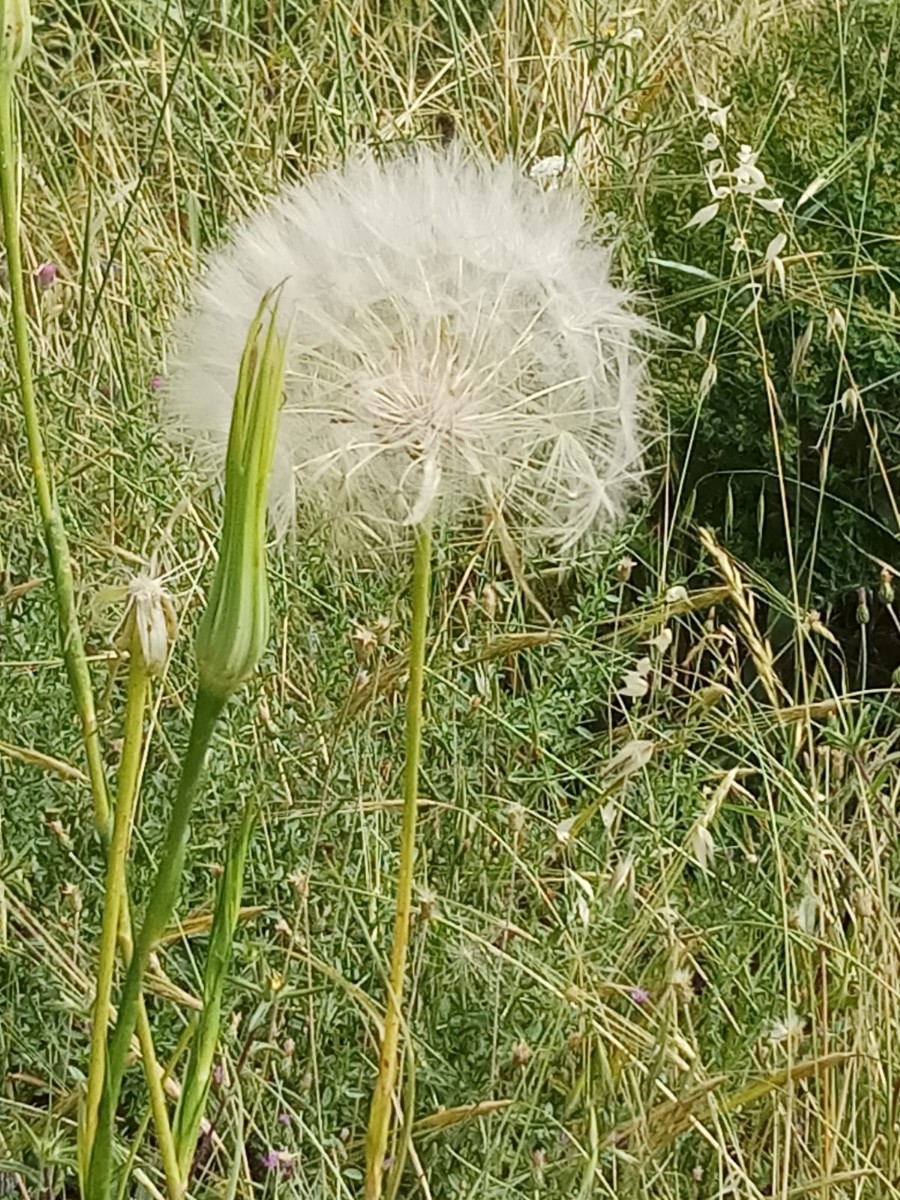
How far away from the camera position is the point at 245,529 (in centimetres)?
37

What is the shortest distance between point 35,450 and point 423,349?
0.26m

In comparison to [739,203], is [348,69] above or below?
above

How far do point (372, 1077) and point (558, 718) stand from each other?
33 cm

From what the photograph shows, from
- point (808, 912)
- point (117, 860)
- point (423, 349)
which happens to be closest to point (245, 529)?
point (117, 860)

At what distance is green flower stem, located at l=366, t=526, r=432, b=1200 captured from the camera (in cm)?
59

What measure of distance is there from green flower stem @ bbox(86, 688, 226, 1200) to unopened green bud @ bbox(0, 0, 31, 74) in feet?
0.73

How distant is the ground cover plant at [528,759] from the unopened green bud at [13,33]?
168mm

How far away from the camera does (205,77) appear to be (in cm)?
163

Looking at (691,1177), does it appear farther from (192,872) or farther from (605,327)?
(605,327)

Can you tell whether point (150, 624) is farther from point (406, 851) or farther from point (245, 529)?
point (406, 851)

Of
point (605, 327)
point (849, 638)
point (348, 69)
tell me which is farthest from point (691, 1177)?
point (348, 69)

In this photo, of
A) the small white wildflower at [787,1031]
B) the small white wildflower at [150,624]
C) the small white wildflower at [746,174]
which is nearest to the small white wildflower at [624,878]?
the small white wildflower at [787,1031]

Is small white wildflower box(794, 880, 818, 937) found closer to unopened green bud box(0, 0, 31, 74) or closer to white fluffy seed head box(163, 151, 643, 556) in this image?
white fluffy seed head box(163, 151, 643, 556)

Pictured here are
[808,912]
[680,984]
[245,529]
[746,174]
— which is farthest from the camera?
[746,174]
